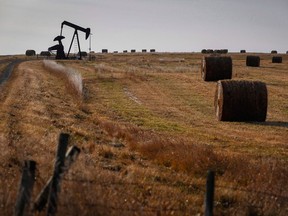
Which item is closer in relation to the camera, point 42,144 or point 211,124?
point 42,144

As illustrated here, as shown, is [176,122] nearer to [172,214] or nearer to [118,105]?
[118,105]

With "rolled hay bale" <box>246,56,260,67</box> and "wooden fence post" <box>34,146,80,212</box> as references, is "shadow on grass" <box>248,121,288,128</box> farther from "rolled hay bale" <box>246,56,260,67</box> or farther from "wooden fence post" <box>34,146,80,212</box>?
"rolled hay bale" <box>246,56,260,67</box>

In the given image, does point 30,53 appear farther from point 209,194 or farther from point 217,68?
point 209,194

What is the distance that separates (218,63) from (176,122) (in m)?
16.6

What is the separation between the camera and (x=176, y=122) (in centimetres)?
1806

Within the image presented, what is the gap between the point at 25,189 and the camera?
5.94m

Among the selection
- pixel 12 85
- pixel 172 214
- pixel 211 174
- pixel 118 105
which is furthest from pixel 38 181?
pixel 12 85

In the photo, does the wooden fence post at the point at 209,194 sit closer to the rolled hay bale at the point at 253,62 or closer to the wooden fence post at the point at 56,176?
the wooden fence post at the point at 56,176

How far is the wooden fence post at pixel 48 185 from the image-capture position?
6.28m

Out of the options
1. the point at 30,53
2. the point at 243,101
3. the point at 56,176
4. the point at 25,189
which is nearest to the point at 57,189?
the point at 56,176

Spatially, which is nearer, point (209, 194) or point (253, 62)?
point (209, 194)

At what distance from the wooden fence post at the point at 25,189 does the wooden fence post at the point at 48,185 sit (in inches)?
14.0

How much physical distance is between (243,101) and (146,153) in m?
7.50

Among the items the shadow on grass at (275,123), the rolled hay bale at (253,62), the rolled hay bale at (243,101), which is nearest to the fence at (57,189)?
the shadow on grass at (275,123)
